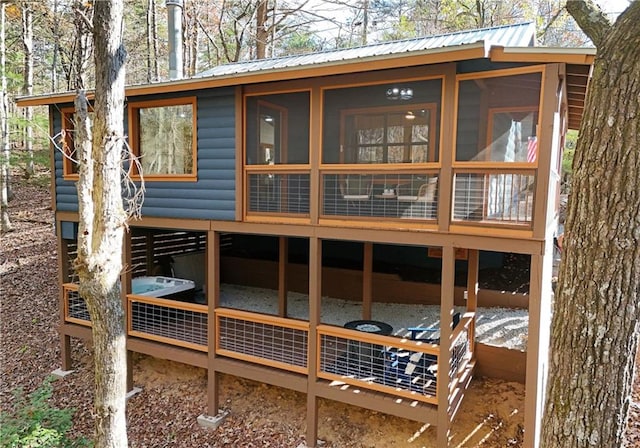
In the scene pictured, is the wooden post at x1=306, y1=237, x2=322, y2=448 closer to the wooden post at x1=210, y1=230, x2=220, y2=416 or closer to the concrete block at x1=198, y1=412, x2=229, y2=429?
the concrete block at x1=198, y1=412, x2=229, y2=429

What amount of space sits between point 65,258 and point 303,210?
17.8 ft

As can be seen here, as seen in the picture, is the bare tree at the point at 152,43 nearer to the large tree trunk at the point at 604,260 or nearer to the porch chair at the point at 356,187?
the porch chair at the point at 356,187

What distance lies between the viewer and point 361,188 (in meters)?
5.58

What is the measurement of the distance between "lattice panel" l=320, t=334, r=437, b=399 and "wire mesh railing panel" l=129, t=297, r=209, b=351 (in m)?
2.40

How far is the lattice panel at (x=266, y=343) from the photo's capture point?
6324mm

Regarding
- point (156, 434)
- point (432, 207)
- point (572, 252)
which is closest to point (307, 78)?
point (432, 207)

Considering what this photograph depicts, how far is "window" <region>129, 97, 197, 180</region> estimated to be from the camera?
6707 mm

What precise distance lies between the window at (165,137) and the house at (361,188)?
0.03 metres

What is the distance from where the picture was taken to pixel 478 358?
6.74 metres

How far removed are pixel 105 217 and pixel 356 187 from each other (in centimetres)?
318

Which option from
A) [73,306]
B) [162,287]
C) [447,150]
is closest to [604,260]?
[447,150]

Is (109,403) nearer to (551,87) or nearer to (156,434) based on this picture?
(156,434)

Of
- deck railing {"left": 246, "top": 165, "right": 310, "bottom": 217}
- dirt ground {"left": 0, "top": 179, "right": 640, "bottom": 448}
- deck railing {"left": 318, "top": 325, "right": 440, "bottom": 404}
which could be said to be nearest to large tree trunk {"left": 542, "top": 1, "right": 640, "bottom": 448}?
deck railing {"left": 318, "top": 325, "right": 440, "bottom": 404}

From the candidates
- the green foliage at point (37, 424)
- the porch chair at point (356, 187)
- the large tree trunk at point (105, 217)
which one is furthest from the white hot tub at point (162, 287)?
the porch chair at point (356, 187)
